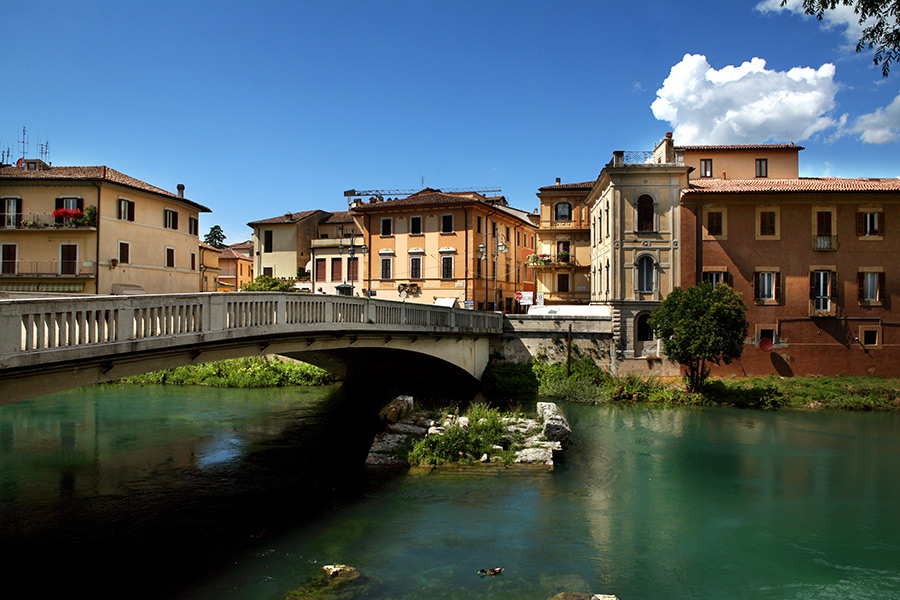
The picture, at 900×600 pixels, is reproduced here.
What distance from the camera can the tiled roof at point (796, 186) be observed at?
3300cm

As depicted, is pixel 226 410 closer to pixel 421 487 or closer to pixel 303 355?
pixel 303 355

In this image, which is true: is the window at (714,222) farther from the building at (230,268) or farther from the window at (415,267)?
the building at (230,268)

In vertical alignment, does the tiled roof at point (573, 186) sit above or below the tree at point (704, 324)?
above

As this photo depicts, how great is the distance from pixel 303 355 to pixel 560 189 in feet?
98.8

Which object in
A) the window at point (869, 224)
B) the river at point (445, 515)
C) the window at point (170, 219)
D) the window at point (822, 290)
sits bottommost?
the river at point (445, 515)

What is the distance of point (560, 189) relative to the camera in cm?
4962

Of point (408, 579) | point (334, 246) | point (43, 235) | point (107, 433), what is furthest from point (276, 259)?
point (408, 579)

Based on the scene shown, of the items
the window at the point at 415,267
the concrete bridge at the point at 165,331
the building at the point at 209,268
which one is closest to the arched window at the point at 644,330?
the concrete bridge at the point at 165,331

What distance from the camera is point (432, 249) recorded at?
142ft

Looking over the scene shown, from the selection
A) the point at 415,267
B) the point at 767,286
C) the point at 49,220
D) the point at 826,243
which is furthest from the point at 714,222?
the point at 49,220

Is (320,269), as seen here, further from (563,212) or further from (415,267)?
(563,212)

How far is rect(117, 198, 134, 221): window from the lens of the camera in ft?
126

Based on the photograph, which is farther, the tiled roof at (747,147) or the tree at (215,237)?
the tree at (215,237)

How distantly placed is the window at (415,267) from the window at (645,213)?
1565 centimetres
